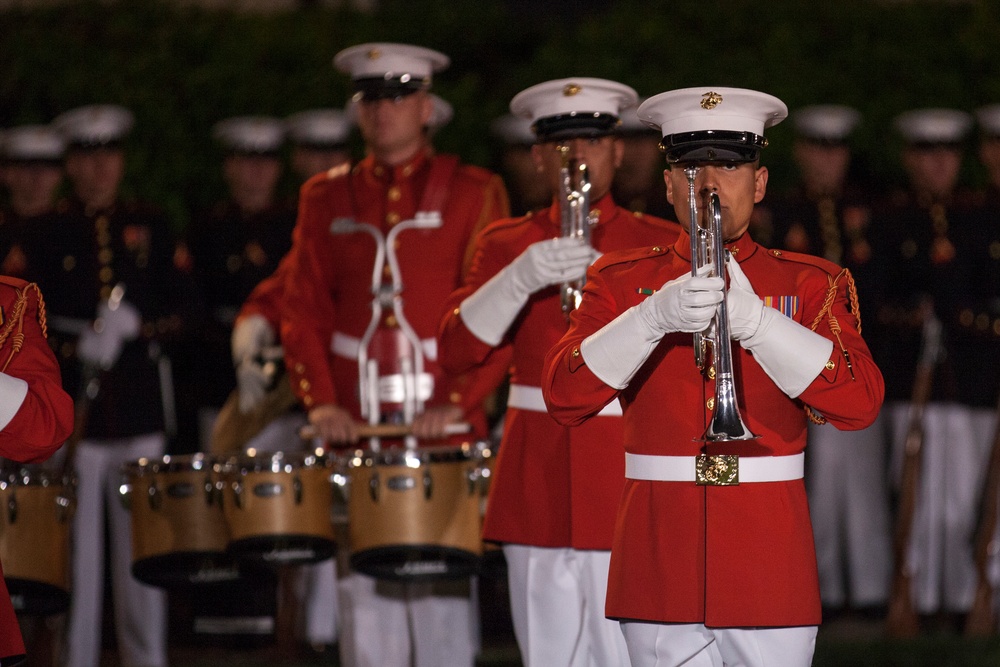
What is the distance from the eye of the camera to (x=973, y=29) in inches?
403

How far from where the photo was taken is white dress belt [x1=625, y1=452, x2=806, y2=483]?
160 inches

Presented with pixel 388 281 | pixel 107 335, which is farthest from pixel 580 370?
pixel 107 335

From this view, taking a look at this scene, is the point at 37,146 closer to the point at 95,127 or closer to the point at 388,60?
→ the point at 95,127

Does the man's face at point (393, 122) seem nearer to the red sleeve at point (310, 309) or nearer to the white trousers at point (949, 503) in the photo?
the red sleeve at point (310, 309)

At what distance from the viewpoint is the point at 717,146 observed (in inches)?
159

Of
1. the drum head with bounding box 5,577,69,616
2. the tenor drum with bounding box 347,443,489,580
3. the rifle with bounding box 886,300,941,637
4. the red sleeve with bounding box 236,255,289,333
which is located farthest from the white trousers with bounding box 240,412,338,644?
the rifle with bounding box 886,300,941,637

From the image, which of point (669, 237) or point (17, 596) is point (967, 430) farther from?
point (17, 596)

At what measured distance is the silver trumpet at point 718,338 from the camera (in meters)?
3.84

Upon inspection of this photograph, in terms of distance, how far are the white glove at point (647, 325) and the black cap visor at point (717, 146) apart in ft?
1.06

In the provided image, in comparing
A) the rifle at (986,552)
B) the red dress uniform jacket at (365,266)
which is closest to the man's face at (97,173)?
the red dress uniform jacket at (365,266)

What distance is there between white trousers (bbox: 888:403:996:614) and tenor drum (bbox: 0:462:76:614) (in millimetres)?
4581

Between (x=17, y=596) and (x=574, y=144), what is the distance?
2398 mm

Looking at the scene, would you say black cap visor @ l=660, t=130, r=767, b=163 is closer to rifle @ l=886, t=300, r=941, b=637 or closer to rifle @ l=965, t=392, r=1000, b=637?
rifle @ l=965, t=392, r=1000, b=637

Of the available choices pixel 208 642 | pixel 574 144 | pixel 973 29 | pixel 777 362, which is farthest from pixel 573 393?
pixel 973 29
